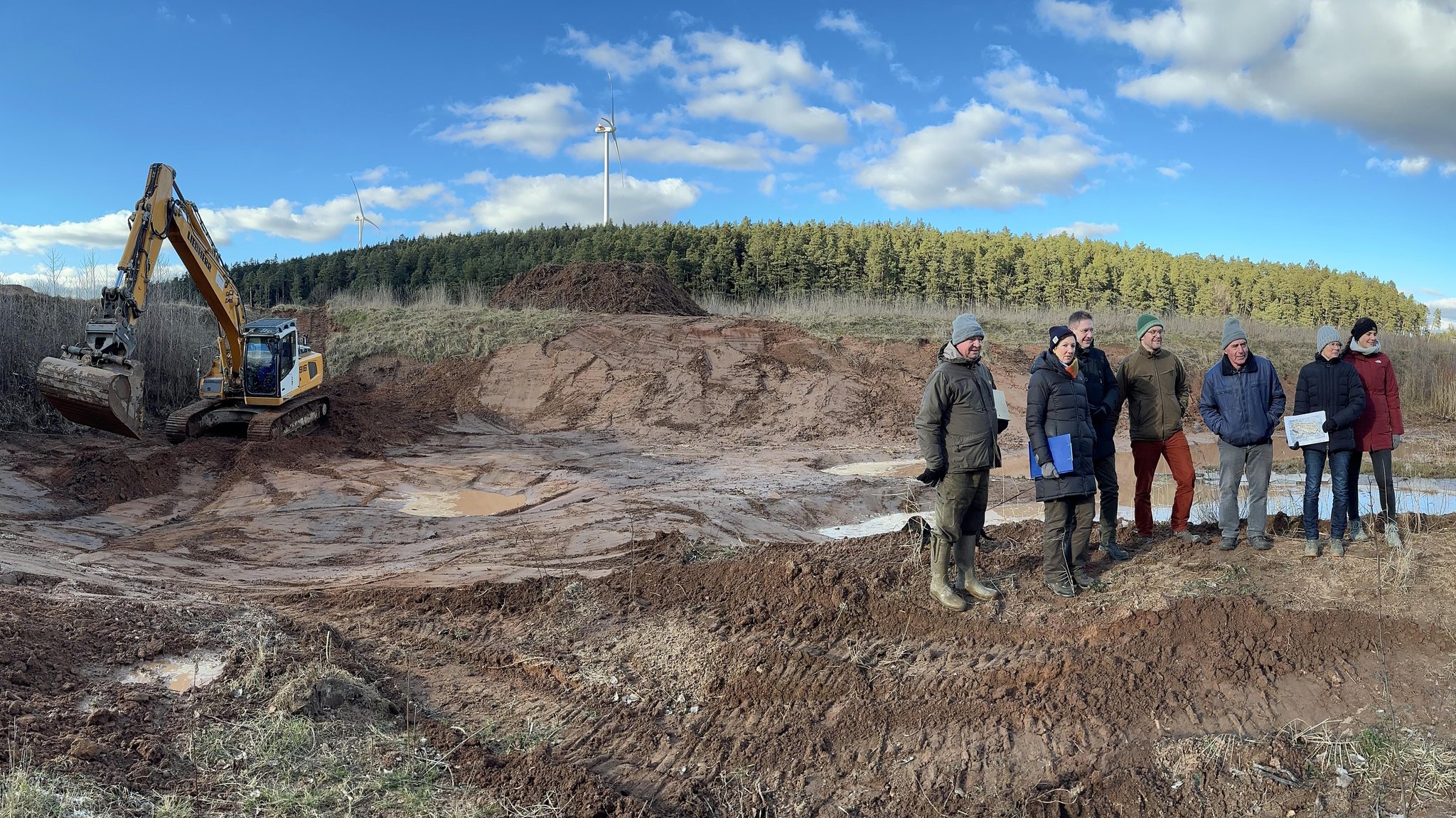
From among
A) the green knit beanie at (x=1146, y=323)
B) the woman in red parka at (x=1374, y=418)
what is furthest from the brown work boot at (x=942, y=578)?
the woman in red parka at (x=1374, y=418)

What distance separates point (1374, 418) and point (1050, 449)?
275 cm

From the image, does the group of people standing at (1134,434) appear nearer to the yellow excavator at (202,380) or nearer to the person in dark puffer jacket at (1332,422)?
the person in dark puffer jacket at (1332,422)

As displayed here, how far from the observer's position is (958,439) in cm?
578

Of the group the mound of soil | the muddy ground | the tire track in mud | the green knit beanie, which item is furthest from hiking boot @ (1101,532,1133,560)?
the mound of soil

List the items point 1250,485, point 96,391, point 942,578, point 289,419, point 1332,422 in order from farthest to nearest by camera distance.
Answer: point 289,419, point 96,391, point 1250,485, point 1332,422, point 942,578

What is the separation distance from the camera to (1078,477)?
5.95 m

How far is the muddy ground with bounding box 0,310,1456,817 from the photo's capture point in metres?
4.23

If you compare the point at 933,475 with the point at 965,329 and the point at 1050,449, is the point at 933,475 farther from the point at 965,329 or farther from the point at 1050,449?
the point at 965,329

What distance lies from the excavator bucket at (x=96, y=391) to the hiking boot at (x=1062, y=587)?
1133 centimetres

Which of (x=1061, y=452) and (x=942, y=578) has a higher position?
(x=1061, y=452)

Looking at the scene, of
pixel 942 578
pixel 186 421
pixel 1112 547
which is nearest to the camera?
pixel 942 578

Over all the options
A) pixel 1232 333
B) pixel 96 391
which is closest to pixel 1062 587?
pixel 1232 333

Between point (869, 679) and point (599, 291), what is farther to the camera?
point (599, 291)

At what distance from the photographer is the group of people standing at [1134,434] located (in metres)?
5.80
